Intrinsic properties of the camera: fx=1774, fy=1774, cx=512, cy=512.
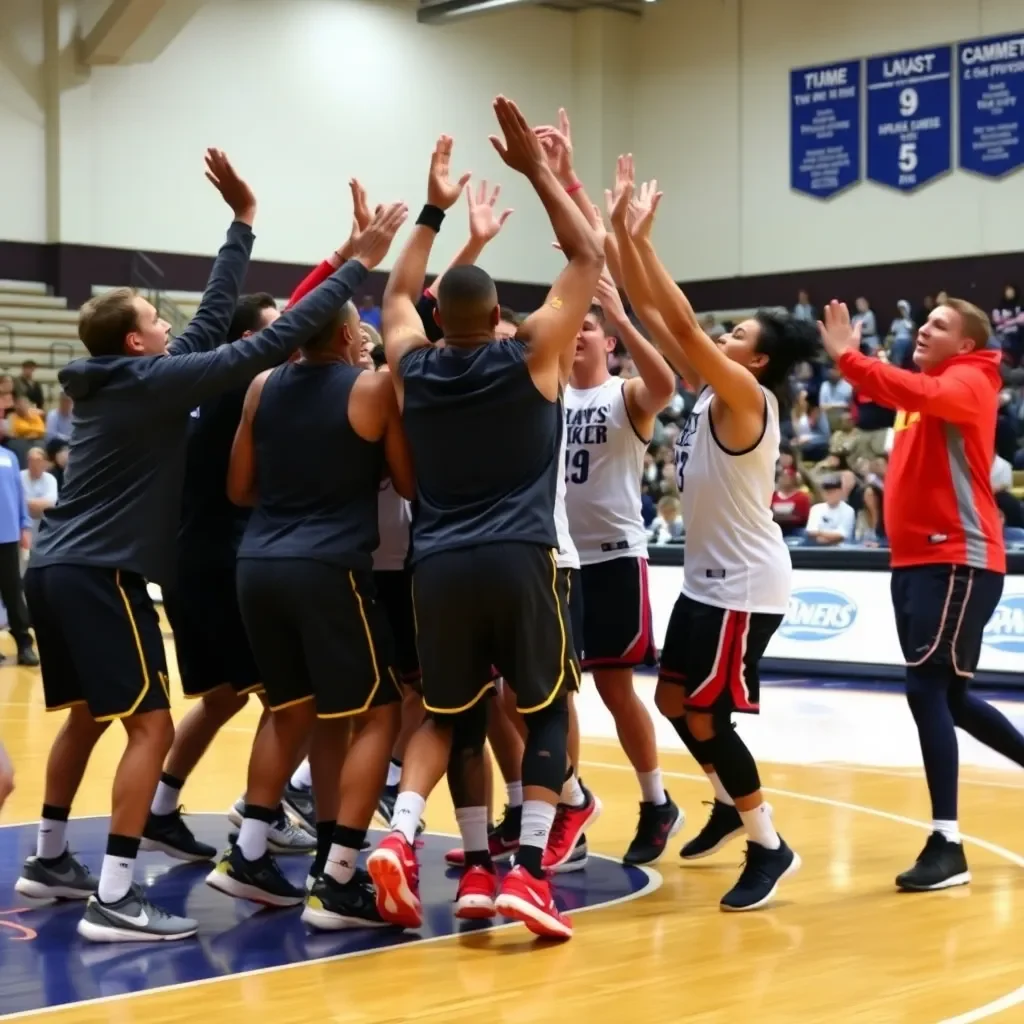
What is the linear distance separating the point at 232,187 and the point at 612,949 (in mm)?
2881

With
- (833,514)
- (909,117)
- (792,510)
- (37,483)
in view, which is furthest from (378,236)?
(909,117)

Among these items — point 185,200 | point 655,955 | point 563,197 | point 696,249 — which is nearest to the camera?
point 655,955

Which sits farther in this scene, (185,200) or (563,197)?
(185,200)

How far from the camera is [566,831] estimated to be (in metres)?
6.31

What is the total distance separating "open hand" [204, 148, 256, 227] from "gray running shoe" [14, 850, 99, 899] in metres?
2.26

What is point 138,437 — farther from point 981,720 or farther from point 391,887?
point 981,720

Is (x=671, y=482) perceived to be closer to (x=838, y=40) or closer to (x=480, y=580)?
(x=838, y=40)

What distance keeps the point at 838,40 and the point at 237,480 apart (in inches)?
874

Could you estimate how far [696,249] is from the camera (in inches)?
1118

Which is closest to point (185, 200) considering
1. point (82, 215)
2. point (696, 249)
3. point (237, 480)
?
point (82, 215)

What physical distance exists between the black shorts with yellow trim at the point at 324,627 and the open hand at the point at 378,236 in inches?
41.0

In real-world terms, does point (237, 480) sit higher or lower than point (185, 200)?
lower

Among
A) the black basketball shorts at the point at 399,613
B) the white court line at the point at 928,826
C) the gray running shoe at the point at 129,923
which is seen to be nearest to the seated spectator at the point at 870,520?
the white court line at the point at 928,826

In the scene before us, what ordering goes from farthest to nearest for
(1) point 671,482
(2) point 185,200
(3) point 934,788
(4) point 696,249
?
(4) point 696,249, (2) point 185,200, (1) point 671,482, (3) point 934,788
